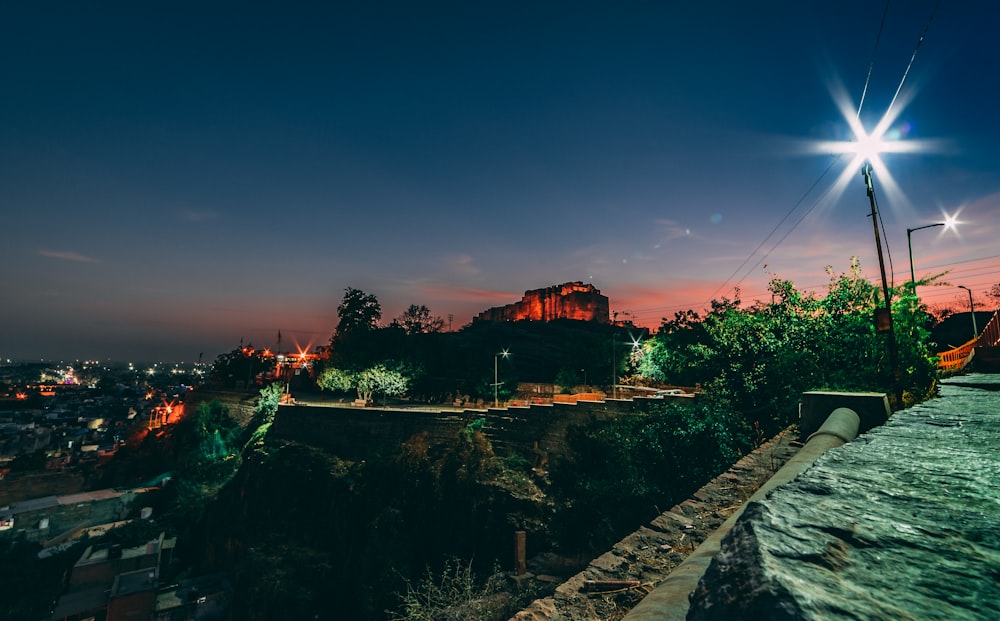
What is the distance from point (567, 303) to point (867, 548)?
3463 inches

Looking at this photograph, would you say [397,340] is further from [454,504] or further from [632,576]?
[632,576]

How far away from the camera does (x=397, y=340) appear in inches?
1716

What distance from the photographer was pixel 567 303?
87750mm

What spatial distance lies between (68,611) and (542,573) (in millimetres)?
27503

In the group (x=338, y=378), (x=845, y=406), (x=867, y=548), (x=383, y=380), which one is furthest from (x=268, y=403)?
(x=867, y=548)

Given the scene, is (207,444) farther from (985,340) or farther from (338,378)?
(985,340)

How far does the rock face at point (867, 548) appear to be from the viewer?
700 mm

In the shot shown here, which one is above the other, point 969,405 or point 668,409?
point 969,405

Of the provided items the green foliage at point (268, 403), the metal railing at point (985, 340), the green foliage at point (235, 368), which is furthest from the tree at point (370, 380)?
the metal railing at point (985, 340)

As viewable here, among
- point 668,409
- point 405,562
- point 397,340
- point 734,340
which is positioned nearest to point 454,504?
point 405,562

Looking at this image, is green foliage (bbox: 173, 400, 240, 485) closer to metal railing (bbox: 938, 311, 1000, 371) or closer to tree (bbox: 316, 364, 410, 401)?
tree (bbox: 316, 364, 410, 401)

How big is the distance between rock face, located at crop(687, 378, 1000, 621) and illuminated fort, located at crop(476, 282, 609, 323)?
82123 millimetres

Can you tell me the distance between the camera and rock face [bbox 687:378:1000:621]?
2.30ft

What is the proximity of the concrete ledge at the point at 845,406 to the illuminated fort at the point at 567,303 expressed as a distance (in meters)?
75.8
